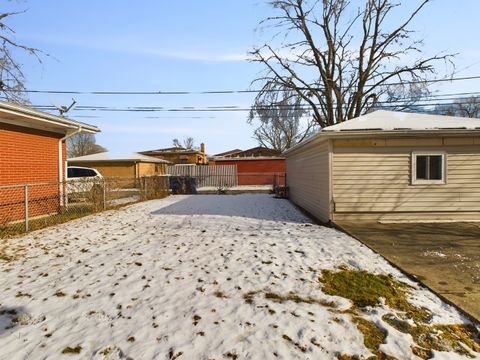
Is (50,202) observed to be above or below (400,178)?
below

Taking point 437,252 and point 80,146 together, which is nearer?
point 437,252

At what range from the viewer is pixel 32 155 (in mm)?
9367

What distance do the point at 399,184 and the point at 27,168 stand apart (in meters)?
10.5

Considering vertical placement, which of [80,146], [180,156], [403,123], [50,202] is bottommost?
[50,202]

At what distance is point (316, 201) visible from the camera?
10.5m

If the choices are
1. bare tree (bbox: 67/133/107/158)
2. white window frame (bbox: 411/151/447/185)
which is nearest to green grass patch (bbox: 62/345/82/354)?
white window frame (bbox: 411/151/447/185)

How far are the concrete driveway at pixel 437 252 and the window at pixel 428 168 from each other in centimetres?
127

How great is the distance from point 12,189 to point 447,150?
1187cm

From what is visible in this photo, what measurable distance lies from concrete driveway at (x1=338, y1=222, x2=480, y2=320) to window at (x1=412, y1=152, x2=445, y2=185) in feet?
4.18

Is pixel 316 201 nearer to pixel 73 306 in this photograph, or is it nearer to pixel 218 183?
pixel 73 306

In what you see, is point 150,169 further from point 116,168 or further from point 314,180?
point 314,180

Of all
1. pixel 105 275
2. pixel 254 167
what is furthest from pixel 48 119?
pixel 254 167

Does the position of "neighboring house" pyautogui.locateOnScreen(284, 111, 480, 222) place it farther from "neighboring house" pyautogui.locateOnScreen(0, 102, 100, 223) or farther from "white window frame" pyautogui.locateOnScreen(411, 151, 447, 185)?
"neighboring house" pyautogui.locateOnScreen(0, 102, 100, 223)

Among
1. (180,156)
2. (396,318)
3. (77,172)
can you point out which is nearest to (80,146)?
(180,156)
